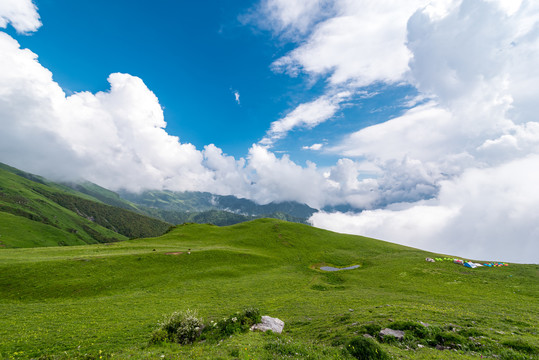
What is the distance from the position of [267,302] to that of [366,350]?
80.9 ft

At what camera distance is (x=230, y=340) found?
1798 cm

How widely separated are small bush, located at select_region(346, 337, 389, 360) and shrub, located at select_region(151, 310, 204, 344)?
1460 centimetres

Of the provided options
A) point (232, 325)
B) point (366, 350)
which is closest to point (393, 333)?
point (366, 350)

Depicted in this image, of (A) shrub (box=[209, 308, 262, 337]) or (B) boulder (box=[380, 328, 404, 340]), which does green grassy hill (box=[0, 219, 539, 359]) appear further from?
(A) shrub (box=[209, 308, 262, 337])

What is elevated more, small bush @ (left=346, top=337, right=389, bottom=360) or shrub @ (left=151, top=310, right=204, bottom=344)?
small bush @ (left=346, top=337, right=389, bottom=360)

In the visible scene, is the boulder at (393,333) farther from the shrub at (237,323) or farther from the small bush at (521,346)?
the shrub at (237,323)

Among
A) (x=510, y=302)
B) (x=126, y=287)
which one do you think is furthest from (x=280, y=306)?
(x=510, y=302)

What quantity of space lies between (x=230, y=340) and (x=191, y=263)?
47.0m

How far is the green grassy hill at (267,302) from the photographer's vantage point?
17.3 meters

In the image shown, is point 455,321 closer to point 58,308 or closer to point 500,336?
point 500,336

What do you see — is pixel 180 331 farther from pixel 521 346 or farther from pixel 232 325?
pixel 521 346

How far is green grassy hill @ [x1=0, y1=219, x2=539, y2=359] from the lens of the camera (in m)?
17.3

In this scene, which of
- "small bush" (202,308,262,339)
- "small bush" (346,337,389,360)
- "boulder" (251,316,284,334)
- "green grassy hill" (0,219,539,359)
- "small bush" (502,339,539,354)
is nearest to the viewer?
"small bush" (346,337,389,360)

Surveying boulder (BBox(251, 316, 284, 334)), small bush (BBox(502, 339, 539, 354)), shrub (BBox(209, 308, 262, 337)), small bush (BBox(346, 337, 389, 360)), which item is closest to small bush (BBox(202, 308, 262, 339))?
shrub (BBox(209, 308, 262, 337))
